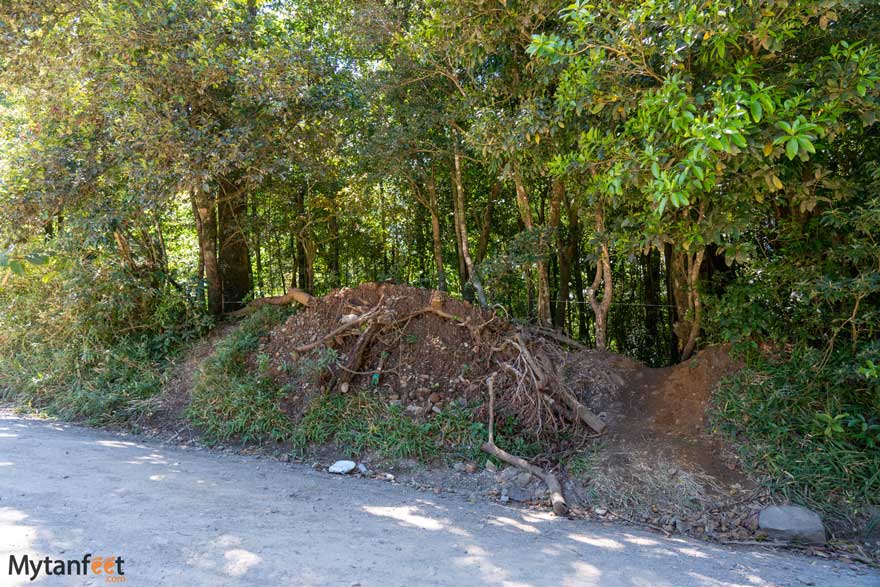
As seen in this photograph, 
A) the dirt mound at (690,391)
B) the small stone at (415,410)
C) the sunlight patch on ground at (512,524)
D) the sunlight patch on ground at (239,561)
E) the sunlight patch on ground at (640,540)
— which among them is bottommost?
the sunlight patch on ground at (640,540)

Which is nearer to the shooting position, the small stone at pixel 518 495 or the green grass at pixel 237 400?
the small stone at pixel 518 495

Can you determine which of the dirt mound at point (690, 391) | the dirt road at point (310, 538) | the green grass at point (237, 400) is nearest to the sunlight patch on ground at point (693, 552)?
the dirt road at point (310, 538)

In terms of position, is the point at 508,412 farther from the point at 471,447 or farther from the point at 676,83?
the point at 676,83

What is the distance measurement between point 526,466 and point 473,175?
18.8ft

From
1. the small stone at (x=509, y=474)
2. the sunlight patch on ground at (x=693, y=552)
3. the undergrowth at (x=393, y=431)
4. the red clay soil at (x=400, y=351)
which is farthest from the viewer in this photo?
the red clay soil at (x=400, y=351)

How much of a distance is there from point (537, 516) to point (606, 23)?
13.2 ft

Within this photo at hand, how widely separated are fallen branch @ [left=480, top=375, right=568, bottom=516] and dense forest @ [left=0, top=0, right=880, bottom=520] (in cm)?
181

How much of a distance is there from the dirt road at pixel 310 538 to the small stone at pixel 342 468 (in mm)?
316

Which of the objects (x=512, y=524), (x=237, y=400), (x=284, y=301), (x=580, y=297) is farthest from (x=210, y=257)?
(x=512, y=524)

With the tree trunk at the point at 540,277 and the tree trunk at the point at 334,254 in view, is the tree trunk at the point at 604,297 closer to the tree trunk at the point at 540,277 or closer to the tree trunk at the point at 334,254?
the tree trunk at the point at 540,277

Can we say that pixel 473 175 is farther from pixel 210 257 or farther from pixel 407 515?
pixel 407 515

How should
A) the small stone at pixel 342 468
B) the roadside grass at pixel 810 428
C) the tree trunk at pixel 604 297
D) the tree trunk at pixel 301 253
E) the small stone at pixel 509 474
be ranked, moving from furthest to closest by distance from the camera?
the tree trunk at pixel 301 253
the tree trunk at pixel 604 297
the small stone at pixel 342 468
the small stone at pixel 509 474
the roadside grass at pixel 810 428

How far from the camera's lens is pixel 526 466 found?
517 centimetres

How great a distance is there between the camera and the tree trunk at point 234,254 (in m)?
9.31
